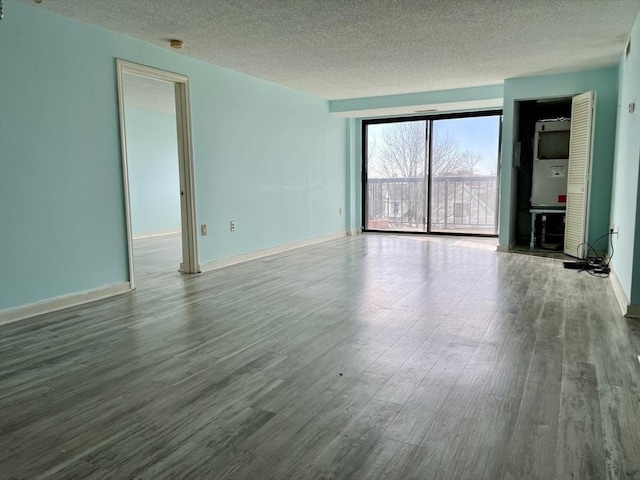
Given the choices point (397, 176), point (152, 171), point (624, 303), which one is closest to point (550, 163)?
point (397, 176)

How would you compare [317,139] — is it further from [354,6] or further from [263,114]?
[354,6]

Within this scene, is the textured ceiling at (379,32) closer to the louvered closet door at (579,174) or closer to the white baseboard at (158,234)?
the louvered closet door at (579,174)

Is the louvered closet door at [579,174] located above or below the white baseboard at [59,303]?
above

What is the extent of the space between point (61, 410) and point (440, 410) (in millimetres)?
1668

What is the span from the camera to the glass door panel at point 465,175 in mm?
7973

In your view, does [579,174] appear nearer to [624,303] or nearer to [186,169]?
[624,303]

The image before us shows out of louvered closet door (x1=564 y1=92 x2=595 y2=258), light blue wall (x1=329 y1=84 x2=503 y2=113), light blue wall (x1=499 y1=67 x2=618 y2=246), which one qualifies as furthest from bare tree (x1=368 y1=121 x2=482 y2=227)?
louvered closet door (x1=564 y1=92 x2=595 y2=258)

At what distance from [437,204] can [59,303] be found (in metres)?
6.49

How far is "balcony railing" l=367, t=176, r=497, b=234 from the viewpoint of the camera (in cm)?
815

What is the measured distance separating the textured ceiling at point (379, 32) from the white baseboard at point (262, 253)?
88.3 inches

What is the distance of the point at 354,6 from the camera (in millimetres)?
3432

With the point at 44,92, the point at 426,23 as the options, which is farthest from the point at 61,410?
the point at 426,23

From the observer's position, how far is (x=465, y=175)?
26.9 feet

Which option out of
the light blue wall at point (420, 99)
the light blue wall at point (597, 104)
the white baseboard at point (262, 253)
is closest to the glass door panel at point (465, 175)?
the light blue wall at point (420, 99)
